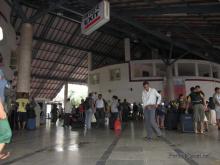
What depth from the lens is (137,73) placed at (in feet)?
87.7

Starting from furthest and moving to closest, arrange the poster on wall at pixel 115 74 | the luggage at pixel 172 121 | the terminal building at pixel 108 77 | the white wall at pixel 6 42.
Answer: the poster on wall at pixel 115 74, the white wall at pixel 6 42, the luggage at pixel 172 121, the terminal building at pixel 108 77

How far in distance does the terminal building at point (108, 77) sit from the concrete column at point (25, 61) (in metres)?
0.05

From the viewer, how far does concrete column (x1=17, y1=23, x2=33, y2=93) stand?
1307 cm

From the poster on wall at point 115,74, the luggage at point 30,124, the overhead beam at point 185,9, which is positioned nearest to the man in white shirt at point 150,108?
the overhead beam at point 185,9

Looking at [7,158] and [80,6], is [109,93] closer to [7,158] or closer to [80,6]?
[80,6]

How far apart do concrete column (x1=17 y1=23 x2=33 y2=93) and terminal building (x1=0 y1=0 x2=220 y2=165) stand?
5 centimetres

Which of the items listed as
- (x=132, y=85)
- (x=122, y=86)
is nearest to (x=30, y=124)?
(x=132, y=85)

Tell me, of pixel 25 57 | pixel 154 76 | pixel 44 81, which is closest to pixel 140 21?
pixel 25 57

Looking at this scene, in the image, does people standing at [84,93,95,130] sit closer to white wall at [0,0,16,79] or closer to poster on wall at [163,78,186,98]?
white wall at [0,0,16,79]

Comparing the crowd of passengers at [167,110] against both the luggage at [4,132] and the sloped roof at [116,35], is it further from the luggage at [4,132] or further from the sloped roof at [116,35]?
the luggage at [4,132]

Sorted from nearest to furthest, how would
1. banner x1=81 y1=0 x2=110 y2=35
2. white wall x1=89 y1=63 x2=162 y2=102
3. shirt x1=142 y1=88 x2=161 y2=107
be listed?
shirt x1=142 y1=88 x2=161 y2=107
banner x1=81 y1=0 x2=110 y2=35
white wall x1=89 y1=63 x2=162 y2=102

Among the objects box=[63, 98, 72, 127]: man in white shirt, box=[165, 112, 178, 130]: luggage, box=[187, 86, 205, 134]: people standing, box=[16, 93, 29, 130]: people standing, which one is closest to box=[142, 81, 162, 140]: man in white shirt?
box=[187, 86, 205, 134]: people standing

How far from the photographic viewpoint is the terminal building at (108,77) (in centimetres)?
449

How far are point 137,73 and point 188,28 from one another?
42.5 feet
